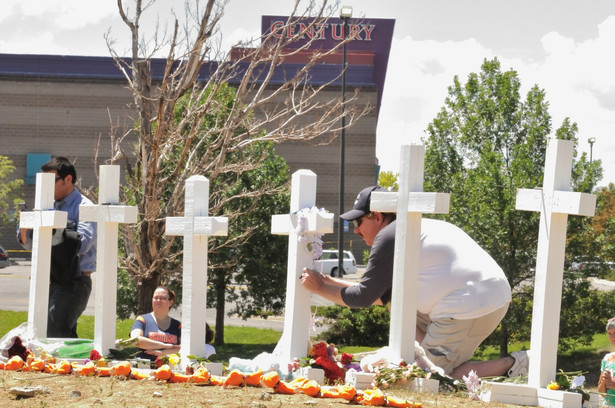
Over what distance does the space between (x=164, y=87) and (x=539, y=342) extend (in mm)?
6049

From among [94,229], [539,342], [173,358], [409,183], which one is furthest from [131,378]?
[539,342]

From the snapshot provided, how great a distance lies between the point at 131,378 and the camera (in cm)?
597

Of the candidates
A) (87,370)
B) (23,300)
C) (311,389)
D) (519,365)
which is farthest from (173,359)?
(23,300)

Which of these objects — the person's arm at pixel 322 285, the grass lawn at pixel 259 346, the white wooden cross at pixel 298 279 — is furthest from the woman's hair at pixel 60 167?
the grass lawn at pixel 259 346

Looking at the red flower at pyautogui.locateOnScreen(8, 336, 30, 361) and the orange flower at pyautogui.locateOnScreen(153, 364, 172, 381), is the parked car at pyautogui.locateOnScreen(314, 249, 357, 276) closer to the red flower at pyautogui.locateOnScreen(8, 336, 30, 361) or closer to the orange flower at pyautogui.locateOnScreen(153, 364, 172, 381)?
the red flower at pyautogui.locateOnScreen(8, 336, 30, 361)

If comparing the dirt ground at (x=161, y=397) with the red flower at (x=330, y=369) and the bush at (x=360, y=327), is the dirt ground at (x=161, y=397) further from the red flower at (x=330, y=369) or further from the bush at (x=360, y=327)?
the bush at (x=360, y=327)

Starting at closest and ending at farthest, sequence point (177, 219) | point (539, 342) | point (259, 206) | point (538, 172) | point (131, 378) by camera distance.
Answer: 1. point (539, 342)
2. point (131, 378)
3. point (177, 219)
4. point (538, 172)
5. point (259, 206)

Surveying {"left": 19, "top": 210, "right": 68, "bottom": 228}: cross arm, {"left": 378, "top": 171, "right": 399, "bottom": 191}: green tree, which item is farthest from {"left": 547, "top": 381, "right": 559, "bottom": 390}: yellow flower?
{"left": 378, "top": 171, "right": 399, "bottom": 191}: green tree

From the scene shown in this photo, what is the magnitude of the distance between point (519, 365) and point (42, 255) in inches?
156

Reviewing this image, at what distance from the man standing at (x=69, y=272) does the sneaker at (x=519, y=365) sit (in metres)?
3.48

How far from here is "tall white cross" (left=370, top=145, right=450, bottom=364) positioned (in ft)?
18.0

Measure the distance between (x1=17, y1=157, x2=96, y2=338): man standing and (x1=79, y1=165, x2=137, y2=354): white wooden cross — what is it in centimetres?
36

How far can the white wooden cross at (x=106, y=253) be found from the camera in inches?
267

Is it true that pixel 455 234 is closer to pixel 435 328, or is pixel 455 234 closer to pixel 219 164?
pixel 435 328
